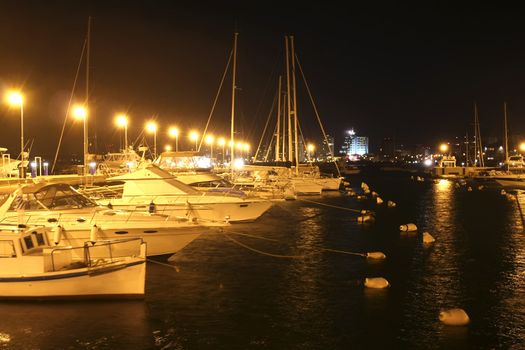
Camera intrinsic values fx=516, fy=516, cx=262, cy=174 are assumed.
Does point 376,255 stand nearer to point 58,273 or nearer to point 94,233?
point 94,233

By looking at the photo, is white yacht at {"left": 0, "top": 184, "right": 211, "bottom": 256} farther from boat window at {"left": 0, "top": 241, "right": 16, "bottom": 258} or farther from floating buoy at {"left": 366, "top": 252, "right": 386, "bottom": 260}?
floating buoy at {"left": 366, "top": 252, "right": 386, "bottom": 260}

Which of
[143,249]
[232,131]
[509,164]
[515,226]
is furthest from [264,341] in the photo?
[509,164]

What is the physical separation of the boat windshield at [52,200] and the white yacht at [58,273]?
4073 mm

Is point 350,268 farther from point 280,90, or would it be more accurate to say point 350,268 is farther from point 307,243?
point 280,90

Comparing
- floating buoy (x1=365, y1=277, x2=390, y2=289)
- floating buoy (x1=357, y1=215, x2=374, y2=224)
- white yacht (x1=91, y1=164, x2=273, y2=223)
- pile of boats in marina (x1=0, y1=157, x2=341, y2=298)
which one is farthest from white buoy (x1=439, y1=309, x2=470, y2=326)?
floating buoy (x1=357, y1=215, x2=374, y2=224)

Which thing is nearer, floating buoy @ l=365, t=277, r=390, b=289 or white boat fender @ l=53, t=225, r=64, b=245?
white boat fender @ l=53, t=225, r=64, b=245

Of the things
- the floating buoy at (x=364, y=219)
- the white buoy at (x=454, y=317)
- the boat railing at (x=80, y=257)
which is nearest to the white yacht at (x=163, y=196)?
the boat railing at (x=80, y=257)

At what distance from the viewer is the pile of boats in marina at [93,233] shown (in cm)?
1605

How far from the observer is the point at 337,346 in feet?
44.4

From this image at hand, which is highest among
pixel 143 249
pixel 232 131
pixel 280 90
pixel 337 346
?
pixel 280 90

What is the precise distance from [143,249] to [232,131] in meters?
34.0

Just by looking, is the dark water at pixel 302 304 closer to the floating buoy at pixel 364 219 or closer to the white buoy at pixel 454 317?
the white buoy at pixel 454 317

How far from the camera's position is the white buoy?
49.1ft

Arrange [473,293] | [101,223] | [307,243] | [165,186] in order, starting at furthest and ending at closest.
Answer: [165,186] → [307,243] → [101,223] → [473,293]
